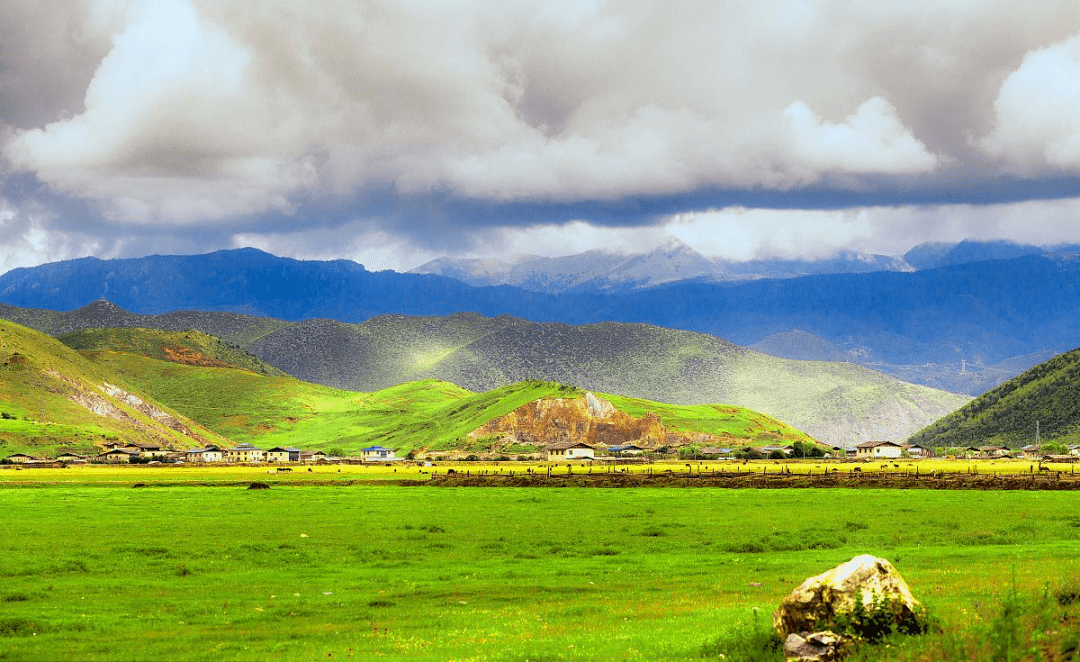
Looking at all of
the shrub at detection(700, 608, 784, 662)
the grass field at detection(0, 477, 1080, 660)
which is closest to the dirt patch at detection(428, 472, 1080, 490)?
the grass field at detection(0, 477, 1080, 660)

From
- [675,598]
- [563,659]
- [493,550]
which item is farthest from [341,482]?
[563,659]

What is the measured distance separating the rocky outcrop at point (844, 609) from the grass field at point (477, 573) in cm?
106

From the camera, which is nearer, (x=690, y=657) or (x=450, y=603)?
(x=690, y=657)

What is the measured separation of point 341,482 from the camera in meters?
140

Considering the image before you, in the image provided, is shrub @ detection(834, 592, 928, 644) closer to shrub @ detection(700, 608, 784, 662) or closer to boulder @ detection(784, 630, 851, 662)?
boulder @ detection(784, 630, 851, 662)

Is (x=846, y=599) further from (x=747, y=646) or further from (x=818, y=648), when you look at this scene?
(x=747, y=646)

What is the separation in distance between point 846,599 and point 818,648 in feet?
5.28

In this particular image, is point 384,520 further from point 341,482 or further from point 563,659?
point 341,482

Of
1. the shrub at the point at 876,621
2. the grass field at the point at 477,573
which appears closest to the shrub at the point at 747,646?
the grass field at the point at 477,573

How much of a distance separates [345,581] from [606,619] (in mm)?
14448

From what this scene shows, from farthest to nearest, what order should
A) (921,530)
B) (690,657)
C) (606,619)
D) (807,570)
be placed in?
(921,530), (807,570), (606,619), (690,657)

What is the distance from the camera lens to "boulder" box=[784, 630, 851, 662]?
2519cm

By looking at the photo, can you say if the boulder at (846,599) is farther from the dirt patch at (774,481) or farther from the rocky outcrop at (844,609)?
the dirt patch at (774,481)

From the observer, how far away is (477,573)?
45656 mm
